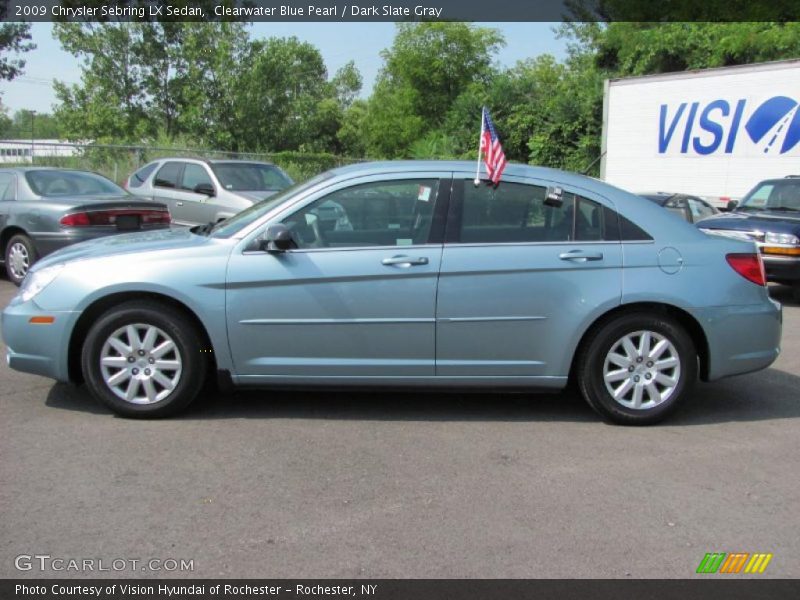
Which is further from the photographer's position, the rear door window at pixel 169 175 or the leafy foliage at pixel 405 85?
the leafy foliage at pixel 405 85

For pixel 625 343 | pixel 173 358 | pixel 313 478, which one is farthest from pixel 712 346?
pixel 173 358

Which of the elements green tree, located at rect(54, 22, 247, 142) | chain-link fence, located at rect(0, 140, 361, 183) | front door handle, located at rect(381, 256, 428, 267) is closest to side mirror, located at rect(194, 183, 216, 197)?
front door handle, located at rect(381, 256, 428, 267)

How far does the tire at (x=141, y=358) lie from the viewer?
194 inches

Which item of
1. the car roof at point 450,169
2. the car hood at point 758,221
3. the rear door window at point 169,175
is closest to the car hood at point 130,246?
the car roof at point 450,169

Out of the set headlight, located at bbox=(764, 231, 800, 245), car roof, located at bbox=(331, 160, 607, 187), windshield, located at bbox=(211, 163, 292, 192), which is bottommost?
headlight, located at bbox=(764, 231, 800, 245)

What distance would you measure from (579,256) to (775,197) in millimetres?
8178

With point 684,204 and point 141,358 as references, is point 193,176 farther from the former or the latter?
point 141,358

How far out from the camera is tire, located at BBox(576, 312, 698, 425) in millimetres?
5047

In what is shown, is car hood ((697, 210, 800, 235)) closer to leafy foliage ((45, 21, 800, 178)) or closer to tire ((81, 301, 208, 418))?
tire ((81, 301, 208, 418))

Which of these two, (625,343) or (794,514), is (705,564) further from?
(625,343)

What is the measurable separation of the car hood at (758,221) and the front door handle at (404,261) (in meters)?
7.21

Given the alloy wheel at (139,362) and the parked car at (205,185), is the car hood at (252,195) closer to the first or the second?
the parked car at (205,185)

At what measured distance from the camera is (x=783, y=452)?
4.73 meters
